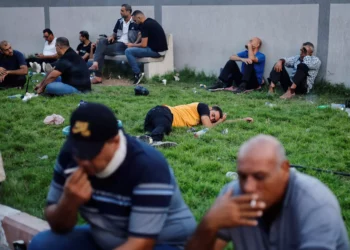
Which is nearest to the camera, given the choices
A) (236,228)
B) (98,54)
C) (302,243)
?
(302,243)

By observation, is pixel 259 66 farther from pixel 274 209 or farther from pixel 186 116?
pixel 274 209

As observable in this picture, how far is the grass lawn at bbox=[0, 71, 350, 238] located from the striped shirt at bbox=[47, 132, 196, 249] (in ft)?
5.16

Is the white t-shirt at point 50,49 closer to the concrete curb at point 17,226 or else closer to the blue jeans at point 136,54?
the blue jeans at point 136,54

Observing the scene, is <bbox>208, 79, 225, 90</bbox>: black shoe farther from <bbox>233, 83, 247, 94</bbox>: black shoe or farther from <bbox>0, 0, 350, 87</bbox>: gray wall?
<bbox>0, 0, 350, 87</bbox>: gray wall

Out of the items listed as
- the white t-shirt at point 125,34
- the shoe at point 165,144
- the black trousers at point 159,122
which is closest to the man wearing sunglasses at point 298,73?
the black trousers at point 159,122

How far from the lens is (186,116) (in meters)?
8.41

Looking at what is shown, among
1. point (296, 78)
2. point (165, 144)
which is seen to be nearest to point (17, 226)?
point (165, 144)

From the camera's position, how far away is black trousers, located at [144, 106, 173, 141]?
25.0 ft

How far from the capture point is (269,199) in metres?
2.60

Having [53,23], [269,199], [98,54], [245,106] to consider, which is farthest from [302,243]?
[53,23]

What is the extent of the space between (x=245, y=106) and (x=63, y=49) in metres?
3.79

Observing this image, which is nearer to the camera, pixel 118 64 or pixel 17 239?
pixel 17 239

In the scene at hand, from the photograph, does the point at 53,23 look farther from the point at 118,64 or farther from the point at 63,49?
the point at 63,49

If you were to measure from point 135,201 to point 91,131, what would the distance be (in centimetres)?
44
